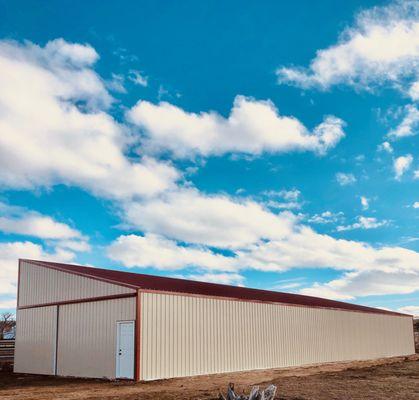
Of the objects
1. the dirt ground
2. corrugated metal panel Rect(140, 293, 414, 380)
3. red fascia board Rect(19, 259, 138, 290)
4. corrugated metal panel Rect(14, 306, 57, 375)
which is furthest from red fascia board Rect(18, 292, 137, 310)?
the dirt ground

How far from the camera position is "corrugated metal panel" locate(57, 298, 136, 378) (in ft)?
72.2

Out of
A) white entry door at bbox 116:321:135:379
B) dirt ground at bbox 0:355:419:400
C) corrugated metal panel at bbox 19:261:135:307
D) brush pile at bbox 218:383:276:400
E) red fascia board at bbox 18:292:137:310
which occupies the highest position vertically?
corrugated metal panel at bbox 19:261:135:307

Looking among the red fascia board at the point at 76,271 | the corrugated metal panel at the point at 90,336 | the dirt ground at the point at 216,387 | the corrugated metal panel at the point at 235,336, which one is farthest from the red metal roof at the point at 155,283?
the dirt ground at the point at 216,387

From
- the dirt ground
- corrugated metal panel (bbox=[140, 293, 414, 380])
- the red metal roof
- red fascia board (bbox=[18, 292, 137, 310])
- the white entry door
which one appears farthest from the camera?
the red metal roof

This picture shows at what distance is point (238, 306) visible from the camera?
84.8 feet

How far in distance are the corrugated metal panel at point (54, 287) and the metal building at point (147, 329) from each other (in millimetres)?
48

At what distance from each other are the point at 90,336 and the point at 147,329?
3813mm

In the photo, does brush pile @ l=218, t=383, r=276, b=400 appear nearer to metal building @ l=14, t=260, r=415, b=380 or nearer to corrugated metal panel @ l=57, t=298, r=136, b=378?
metal building @ l=14, t=260, r=415, b=380

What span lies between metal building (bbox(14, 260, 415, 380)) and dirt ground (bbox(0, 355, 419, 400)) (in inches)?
38.7

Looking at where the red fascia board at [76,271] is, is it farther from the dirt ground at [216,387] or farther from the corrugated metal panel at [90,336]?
the dirt ground at [216,387]

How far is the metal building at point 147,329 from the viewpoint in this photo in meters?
21.4

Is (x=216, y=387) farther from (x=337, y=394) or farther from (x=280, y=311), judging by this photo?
(x=280, y=311)

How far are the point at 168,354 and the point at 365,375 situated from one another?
8499 mm

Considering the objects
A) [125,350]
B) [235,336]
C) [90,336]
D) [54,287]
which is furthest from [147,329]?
[54,287]
